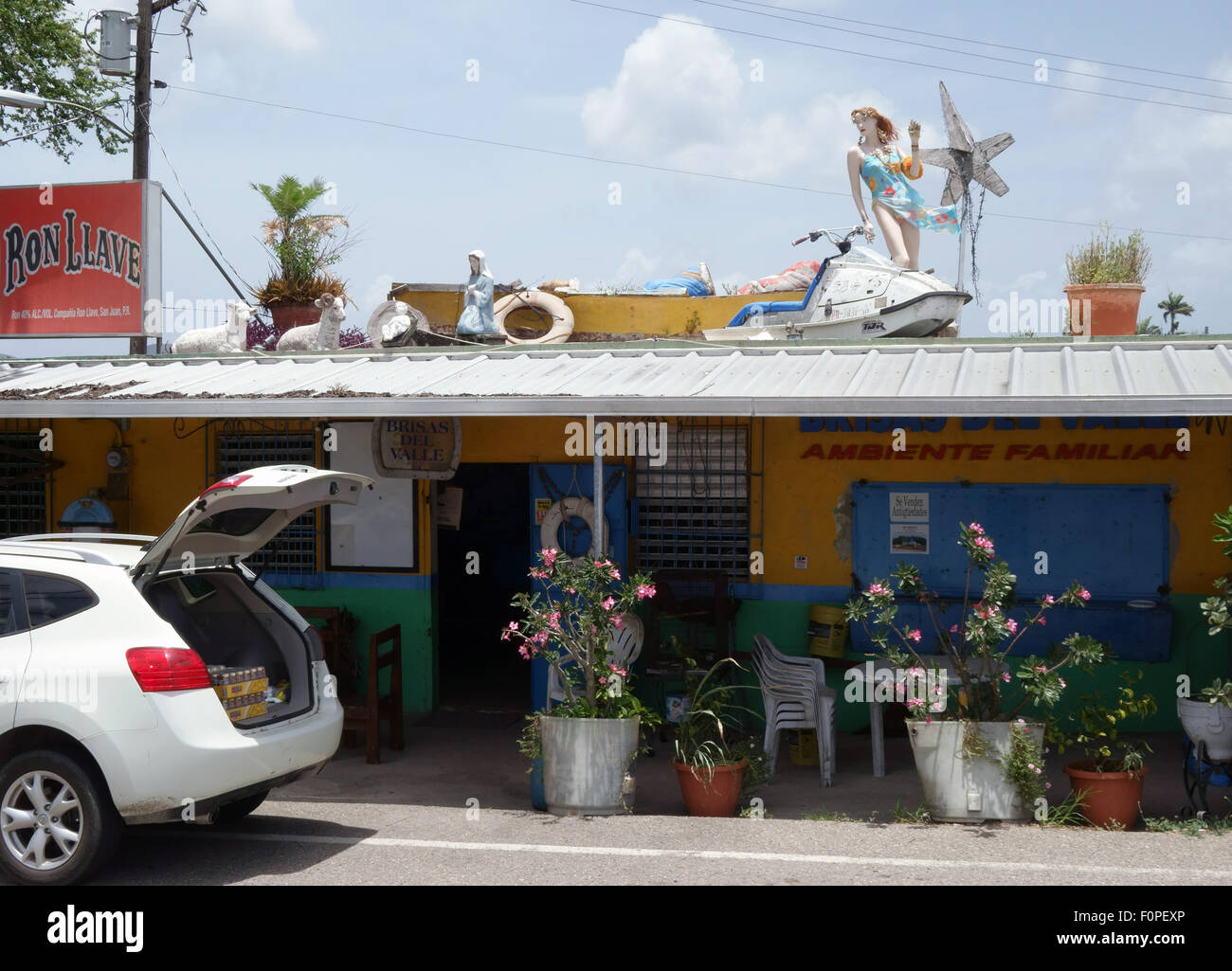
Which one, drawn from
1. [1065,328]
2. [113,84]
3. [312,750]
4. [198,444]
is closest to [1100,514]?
[1065,328]

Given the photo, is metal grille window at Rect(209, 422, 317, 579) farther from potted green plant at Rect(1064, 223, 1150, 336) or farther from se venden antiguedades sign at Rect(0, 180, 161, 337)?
potted green plant at Rect(1064, 223, 1150, 336)

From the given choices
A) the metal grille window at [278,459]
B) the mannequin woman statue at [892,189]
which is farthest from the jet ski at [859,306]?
the metal grille window at [278,459]

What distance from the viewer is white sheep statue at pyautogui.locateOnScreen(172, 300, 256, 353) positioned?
1317 centimetres

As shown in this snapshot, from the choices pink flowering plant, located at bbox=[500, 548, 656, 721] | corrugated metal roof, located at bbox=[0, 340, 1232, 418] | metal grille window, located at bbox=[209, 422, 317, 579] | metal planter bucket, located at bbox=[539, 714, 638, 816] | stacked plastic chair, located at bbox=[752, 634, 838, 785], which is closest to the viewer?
corrugated metal roof, located at bbox=[0, 340, 1232, 418]

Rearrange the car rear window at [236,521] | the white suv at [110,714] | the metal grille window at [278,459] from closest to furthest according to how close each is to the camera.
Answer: the white suv at [110,714] → the car rear window at [236,521] → the metal grille window at [278,459]

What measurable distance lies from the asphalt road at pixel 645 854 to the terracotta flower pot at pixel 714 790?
23 cm

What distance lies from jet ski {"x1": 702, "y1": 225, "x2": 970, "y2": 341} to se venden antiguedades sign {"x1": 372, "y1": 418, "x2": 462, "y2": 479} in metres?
3.69

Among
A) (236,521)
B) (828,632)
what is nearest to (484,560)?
(828,632)

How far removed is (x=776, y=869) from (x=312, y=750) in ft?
8.06

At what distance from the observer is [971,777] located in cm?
691

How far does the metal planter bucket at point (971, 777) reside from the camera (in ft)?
22.6

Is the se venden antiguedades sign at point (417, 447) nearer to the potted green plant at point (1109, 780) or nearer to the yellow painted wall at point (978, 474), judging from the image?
the yellow painted wall at point (978, 474)

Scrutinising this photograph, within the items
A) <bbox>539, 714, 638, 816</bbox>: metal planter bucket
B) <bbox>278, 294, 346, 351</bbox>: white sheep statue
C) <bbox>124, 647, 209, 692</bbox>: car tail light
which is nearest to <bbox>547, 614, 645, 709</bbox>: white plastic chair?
<bbox>539, 714, 638, 816</bbox>: metal planter bucket

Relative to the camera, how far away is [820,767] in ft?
27.1
